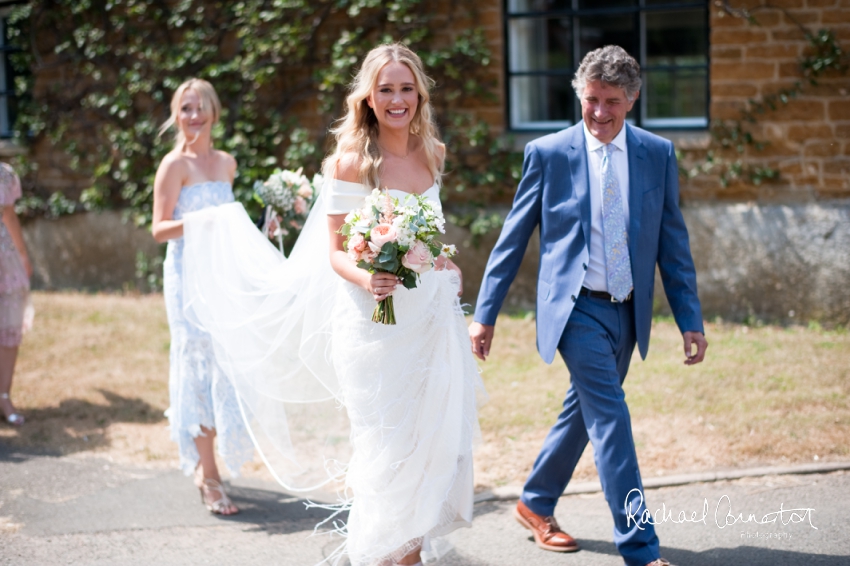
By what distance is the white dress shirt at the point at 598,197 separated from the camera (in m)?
3.94

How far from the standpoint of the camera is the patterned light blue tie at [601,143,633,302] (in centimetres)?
390

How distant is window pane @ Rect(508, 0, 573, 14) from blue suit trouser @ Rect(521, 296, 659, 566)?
587cm

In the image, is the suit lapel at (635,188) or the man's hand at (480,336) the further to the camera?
the man's hand at (480,336)

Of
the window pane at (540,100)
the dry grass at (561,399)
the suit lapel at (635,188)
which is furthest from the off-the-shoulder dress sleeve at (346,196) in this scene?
the window pane at (540,100)

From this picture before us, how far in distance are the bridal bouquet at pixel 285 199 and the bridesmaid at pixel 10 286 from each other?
2.56 meters

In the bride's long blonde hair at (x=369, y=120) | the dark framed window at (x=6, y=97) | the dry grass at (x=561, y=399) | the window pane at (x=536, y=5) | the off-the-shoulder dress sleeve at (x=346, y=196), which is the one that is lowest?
the dry grass at (x=561, y=399)

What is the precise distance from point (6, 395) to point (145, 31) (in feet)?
17.8

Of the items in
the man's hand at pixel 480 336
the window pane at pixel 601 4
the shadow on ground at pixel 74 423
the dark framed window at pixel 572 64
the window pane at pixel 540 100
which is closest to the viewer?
the man's hand at pixel 480 336

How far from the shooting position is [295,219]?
5297mm

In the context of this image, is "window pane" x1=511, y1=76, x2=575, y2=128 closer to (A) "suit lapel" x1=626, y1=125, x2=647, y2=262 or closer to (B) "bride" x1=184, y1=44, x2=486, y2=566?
(B) "bride" x1=184, y1=44, x2=486, y2=566

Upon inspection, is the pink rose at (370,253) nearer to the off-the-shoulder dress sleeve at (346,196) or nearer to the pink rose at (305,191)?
the off-the-shoulder dress sleeve at (346,196)

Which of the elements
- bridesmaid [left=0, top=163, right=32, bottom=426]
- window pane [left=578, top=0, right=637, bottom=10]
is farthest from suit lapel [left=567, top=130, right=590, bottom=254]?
window pane [left=578, top=0, right=637, bottom=10]

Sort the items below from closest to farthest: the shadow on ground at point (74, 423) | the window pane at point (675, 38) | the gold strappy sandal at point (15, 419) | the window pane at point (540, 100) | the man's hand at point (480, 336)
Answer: the man's hand at point (480, 336), the shadow on ground at point (74, 423), the gold strappy sandal at point (15, 419), the window pane at point (540, 100), the window pane at point (675, 38)

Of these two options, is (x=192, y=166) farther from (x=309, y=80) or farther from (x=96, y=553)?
(x=309, y=80)
